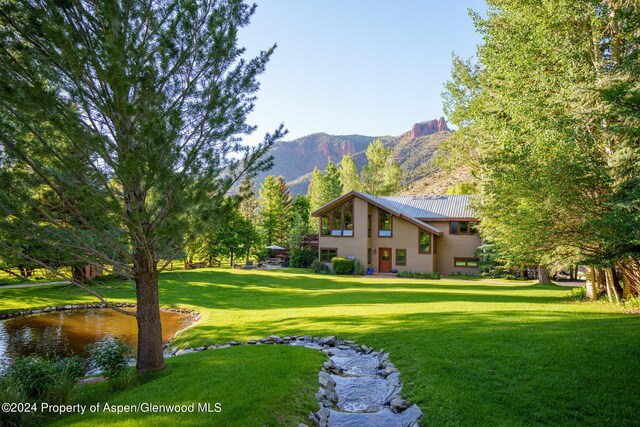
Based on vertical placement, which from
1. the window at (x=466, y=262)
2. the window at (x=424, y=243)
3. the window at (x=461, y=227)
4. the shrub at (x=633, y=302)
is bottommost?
the shrub at (x=633, y=302)

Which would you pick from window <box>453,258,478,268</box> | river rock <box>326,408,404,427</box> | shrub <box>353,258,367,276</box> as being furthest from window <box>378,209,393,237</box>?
river rock <box>326,408,404,427</box>

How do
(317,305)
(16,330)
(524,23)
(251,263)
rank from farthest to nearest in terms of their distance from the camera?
(251,263), (317,305), (16,330), (524,23)

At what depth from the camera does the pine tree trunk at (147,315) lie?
23.2ft

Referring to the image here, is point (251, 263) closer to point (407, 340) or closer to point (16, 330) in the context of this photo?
point (16, 330)

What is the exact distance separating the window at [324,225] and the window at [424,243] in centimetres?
775

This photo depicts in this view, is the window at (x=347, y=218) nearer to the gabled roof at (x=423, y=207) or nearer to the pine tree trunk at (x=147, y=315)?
the gabled roof at (x=423, y=207)

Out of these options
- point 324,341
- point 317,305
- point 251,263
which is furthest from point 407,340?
point 251,263

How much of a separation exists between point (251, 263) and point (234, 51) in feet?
92.9

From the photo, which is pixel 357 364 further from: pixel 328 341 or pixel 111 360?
pixel 111 360

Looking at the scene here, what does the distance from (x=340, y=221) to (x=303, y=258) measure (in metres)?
5.36

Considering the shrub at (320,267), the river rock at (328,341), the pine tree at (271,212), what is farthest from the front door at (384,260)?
the river rock at (328,341)

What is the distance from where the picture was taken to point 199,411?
→ 485 centimetres

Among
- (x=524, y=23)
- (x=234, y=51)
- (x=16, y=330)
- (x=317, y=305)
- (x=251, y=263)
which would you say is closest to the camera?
(x=234, y=51)

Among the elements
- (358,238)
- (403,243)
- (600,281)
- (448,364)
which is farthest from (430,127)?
(448,364)
